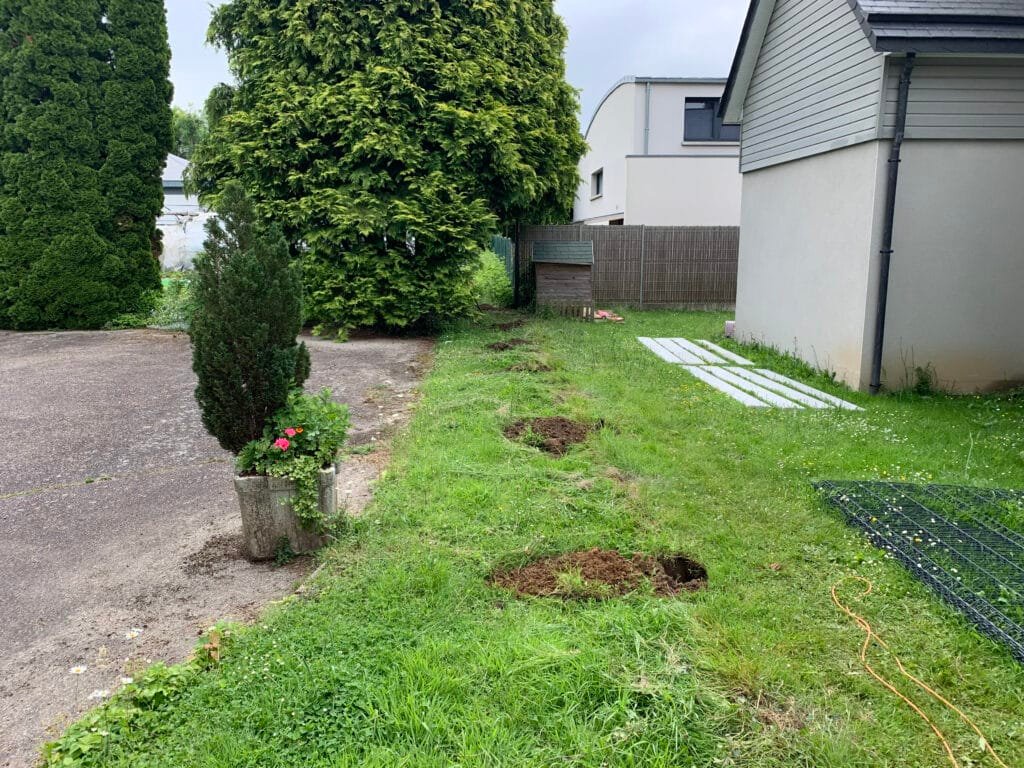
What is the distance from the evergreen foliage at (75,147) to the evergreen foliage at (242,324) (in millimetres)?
10264

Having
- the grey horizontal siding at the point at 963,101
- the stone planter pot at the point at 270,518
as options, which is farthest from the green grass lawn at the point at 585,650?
the grey horizontal siding at the point at 963,101

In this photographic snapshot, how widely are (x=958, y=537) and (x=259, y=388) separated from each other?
3846 mm

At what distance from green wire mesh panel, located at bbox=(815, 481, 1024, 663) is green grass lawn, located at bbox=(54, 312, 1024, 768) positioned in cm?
11

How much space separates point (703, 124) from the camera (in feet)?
61.3

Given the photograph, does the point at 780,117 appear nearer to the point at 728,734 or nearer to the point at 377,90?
the point at 377,90

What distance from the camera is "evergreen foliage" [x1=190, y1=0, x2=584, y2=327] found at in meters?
10.3

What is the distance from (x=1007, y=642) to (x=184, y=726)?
3.09m

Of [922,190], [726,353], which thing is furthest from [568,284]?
[922,190]

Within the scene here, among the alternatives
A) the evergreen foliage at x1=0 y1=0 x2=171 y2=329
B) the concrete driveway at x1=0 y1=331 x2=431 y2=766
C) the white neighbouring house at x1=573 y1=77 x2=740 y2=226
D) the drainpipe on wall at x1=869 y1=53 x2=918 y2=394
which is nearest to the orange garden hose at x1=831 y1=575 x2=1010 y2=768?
the concrete driveway at x1=0 y1=331 x2=431 y2=766

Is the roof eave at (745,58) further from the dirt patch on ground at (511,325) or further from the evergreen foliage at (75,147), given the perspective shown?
the evergreen foliage at (75,147)

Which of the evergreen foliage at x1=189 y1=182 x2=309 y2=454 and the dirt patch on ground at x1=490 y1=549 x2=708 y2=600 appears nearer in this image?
the dirt patch on ground at x1=490 y1=549 x2=708 y2=600

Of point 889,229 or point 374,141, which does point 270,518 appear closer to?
point 889,229

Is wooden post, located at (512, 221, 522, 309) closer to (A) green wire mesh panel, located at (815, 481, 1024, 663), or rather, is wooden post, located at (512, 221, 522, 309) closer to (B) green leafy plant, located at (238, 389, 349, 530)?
(A) green wire mesh panel, located at (815, 481, 1024, 663)

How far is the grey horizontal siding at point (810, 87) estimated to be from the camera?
23.0ft
